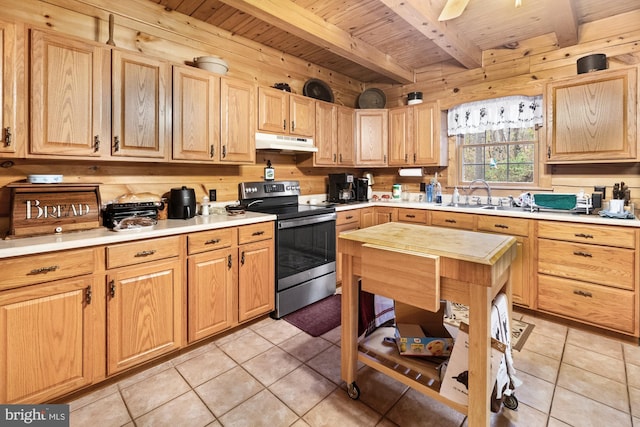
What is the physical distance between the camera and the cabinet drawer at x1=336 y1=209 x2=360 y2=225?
3.48m

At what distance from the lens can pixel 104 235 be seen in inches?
73.4

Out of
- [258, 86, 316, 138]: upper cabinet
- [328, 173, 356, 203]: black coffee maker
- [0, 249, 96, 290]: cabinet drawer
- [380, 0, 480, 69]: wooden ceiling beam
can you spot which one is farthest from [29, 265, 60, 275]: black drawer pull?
[328, 173, 356, 203]: black coffee maker

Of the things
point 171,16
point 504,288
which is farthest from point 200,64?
point 504,288

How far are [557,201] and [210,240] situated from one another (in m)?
2.95

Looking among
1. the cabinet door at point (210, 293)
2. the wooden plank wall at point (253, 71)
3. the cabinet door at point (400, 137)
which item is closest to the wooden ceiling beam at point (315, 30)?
the cabinet door at point (400, 137)

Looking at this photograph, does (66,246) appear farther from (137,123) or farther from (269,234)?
Result: (269,234)

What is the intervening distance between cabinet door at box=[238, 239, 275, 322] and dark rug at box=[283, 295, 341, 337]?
0.26m

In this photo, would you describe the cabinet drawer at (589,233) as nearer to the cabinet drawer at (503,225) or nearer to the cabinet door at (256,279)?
the cabinet drawer at (503,225)

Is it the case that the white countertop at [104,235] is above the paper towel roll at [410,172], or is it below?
below

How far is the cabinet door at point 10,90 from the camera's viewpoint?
174cm

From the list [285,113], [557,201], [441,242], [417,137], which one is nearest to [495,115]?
[417,137]

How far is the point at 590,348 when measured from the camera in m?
2.32

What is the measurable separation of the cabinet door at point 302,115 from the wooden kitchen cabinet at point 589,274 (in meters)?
2.38

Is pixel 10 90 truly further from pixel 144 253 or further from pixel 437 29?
pixel 437 29
